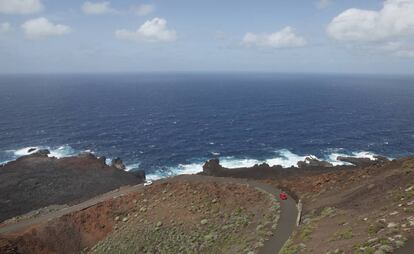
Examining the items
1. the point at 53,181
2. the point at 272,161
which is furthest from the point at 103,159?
the point at 272,161

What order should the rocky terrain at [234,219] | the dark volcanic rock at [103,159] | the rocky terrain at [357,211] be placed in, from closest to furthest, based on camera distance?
the rocky terrain at [357,211] → the rocky terrain at [234,219] → the dark volcanic rock at [103,159]

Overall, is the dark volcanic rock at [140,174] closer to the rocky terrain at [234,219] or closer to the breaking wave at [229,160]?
the breaking wave at [229,160]

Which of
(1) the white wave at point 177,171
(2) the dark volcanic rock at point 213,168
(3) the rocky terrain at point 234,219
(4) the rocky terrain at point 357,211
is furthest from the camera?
(1) the white wave at point 177,171

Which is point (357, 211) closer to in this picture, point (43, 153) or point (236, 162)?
point (236, 162)

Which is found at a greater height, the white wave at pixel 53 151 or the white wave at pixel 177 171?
the white wave at pixel 53 151

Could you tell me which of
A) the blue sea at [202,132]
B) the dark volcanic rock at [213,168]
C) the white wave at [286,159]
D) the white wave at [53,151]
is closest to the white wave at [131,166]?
the blue sea at [202,132]

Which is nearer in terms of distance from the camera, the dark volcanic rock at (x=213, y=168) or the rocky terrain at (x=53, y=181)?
the rocky terrain at (x=53, y=181)

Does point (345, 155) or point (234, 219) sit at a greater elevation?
point (234, 219)

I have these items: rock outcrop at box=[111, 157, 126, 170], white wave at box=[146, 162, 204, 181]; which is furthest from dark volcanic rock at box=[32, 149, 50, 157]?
white wave at box=[146, 162, 204, 181]

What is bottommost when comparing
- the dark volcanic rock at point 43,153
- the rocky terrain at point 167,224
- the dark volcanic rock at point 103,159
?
the dark volcanic rock at point 103,159

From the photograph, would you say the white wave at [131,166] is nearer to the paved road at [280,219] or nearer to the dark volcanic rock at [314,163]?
the paved road at [280,219]
